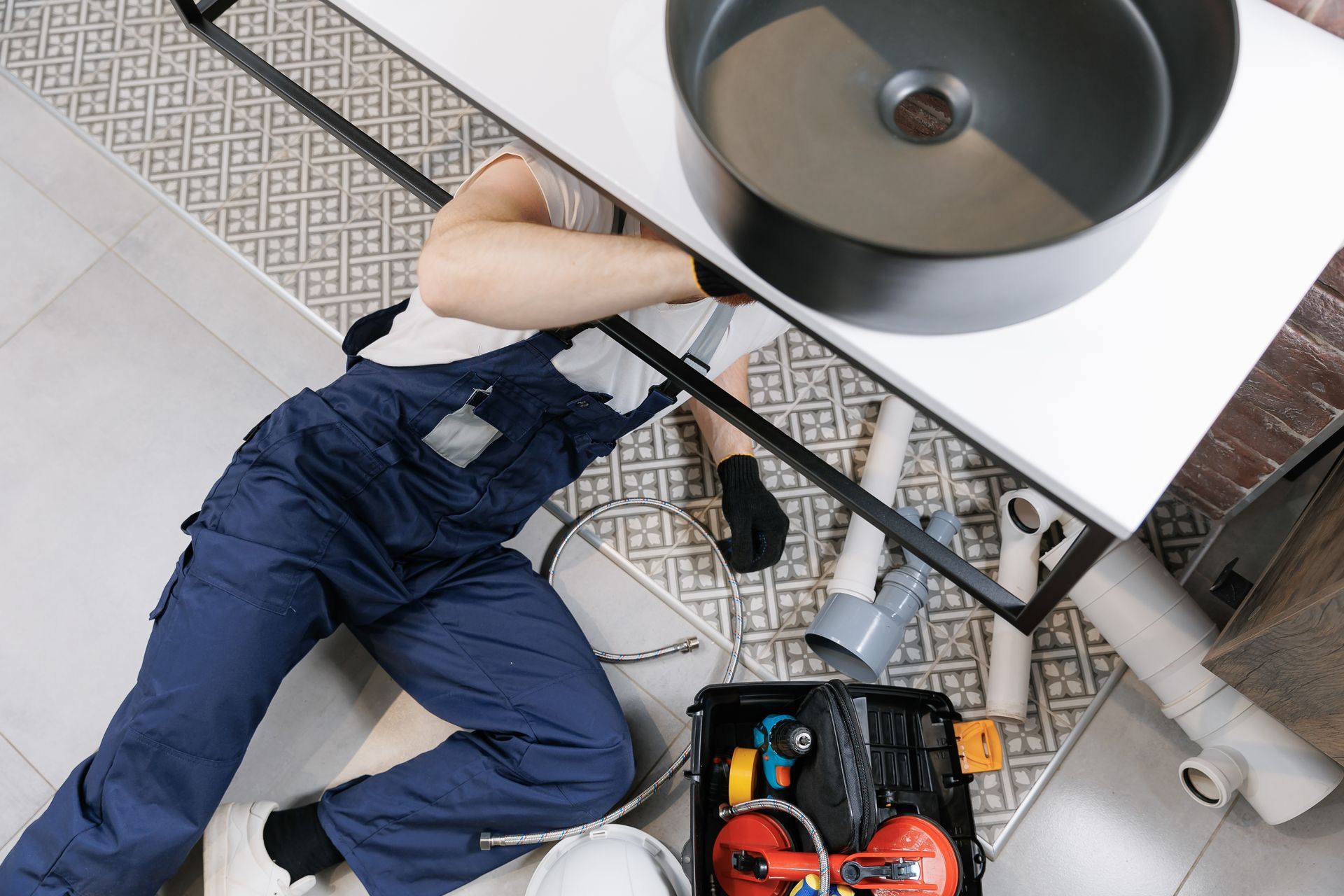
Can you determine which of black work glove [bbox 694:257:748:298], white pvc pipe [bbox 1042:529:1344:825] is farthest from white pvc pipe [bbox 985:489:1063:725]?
black work glove [bbox 694:257:748:298]

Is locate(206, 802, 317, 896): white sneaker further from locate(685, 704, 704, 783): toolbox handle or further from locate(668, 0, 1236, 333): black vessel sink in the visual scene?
locate(668, 0, 1236, 333): black vessel sink

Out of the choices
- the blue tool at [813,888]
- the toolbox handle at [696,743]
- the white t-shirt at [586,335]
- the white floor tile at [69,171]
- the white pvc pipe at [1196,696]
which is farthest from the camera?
the white floor tile at [69,171]

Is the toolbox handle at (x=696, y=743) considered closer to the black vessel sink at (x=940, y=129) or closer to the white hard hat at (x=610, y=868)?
the white hard hat at (x=610, y=868)

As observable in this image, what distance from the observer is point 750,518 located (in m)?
1.56

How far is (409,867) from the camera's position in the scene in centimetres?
143

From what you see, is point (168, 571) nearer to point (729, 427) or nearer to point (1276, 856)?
point (729, 427)

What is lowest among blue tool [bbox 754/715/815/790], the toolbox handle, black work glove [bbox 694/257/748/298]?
the toolbox handle

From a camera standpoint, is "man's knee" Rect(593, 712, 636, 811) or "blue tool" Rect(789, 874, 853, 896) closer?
"blue tool" Rect(789, 874, 853, 896)

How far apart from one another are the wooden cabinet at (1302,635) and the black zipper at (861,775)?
503 millimetres

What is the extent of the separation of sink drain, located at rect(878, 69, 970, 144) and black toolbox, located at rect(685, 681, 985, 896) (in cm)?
79

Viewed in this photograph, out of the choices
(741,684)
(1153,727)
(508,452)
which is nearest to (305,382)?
(508,452)

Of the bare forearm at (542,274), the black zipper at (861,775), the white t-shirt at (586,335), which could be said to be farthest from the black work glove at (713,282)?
the black zipper at (861,775)

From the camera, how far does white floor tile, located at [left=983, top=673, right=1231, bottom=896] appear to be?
4.89 ft

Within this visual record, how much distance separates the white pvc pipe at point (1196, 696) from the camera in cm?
139
